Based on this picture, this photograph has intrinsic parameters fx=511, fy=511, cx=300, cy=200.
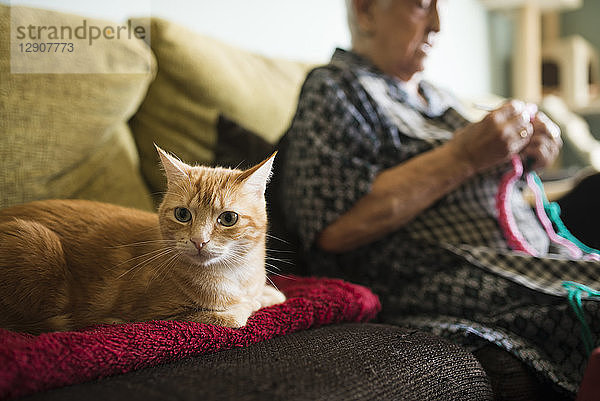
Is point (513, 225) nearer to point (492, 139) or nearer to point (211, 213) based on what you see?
point (492, 139)

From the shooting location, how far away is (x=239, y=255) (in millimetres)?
845

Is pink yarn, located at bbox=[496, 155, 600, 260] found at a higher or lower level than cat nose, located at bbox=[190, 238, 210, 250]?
lower

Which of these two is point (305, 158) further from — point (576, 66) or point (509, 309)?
point (576, 66)

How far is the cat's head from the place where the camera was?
0.79m

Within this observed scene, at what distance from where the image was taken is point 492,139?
1105 millimetres

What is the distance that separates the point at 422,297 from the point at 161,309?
0.56 m

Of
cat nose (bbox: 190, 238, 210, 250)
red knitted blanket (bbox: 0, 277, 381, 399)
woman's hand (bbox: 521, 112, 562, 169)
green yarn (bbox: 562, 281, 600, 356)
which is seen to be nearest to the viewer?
red knitted blanket (bbox: 0, 277, 381, 399)

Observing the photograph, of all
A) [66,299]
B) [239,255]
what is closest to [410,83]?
[239,255]

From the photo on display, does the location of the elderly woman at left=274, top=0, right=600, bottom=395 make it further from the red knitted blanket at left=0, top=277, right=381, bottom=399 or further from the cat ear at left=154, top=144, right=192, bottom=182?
the cat ear at left=154, top=144, right=192, bottom=182

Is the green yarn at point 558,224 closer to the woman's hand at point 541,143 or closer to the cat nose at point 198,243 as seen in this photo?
the woman's hand at point 541,143

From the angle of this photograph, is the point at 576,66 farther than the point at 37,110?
Yes

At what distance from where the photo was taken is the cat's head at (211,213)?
2.58 feet

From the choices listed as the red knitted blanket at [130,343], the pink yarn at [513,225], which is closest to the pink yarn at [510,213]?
the pink yarn at [513,225]

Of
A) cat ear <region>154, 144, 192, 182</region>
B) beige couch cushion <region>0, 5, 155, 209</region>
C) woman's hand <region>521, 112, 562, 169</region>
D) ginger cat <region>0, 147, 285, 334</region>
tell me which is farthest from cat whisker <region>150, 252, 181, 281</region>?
woman's hand <region>521, 112, 562, 169</region>
